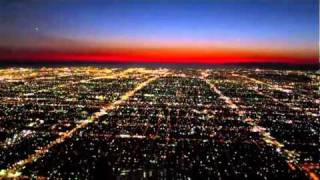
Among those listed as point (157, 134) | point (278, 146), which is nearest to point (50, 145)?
point (157, 134)

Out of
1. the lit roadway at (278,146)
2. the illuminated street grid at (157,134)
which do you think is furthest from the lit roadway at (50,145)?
the lit roadway at (278,146)

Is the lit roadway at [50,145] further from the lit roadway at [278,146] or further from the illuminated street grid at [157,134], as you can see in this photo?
the lit roadway at [278,146]

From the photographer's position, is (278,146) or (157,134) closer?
(278,146)

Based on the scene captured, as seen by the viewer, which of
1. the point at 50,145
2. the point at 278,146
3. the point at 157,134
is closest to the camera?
the point at 50,145

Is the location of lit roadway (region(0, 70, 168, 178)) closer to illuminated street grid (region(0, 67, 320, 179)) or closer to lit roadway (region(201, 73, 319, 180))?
illuminated street grid (region(0, 67, 320, 179))

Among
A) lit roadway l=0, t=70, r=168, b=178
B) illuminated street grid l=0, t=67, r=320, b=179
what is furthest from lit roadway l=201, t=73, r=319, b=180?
lit roadway l=0, t=70, r=168, b=178

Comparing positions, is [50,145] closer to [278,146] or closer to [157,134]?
[157,134]

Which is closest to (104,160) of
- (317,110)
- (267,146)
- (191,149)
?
(191,149)

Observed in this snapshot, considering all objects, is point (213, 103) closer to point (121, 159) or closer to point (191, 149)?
point (191, 149)
